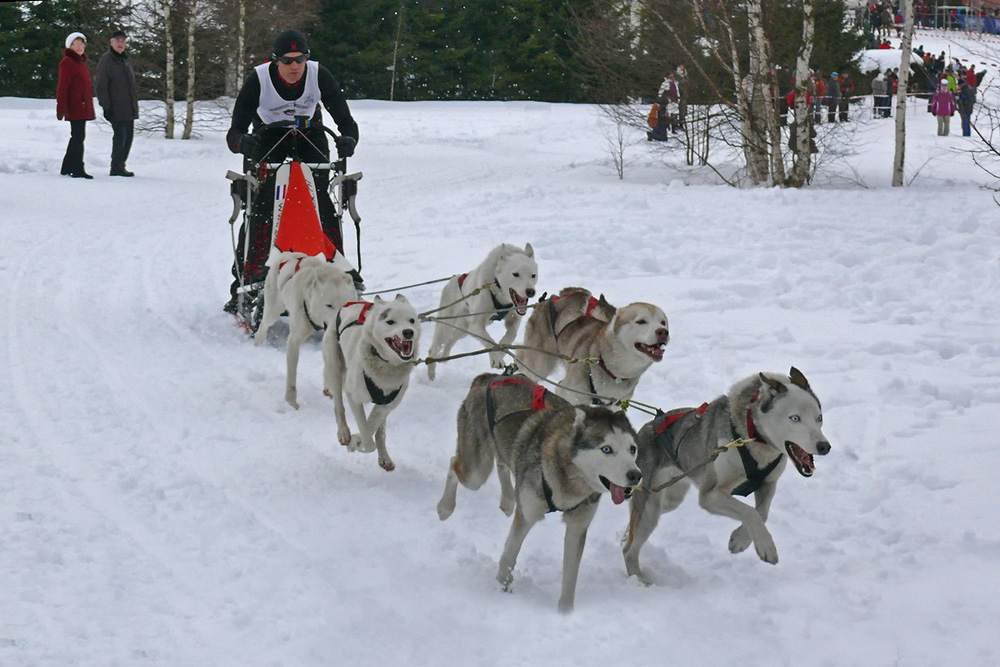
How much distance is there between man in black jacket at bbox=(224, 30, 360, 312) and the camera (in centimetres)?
646

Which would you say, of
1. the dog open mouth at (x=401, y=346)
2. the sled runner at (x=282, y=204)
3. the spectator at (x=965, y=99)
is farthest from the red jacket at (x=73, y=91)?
the spectator at (x=965, y=99)

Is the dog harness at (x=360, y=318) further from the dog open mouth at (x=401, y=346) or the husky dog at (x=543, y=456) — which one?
the husky dog at (x=543, y=456)

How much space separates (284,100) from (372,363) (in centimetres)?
281

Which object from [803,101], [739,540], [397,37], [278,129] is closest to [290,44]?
[278,129]

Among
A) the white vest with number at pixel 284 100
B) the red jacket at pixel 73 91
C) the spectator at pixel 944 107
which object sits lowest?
the white vest with number at pixel 284 100

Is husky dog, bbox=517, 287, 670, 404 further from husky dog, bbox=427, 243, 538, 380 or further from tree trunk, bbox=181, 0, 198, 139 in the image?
tree trunk, bbox=181, 0, 198, 139

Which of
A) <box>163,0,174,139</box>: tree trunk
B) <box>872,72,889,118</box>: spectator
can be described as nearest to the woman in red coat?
<box>163,0,174,139</box>: tree trunk

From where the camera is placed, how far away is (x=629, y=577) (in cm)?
360

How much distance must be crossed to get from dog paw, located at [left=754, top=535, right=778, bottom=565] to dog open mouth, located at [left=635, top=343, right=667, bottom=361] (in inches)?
45.3

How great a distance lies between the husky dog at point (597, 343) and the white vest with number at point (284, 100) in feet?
7.70

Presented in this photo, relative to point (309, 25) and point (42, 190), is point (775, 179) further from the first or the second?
point (309, 25)

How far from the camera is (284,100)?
6.54 m

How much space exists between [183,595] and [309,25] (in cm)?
2963

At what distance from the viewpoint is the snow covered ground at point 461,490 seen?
306 centimetres
